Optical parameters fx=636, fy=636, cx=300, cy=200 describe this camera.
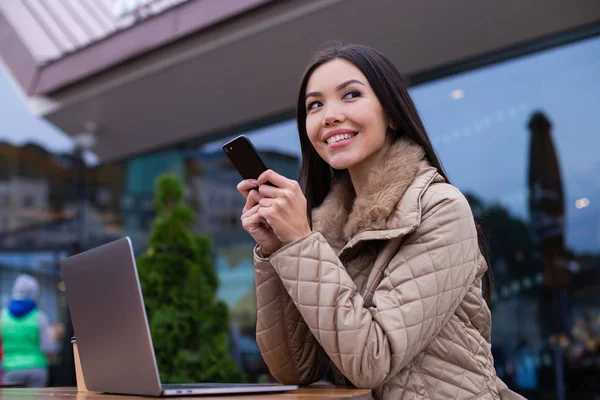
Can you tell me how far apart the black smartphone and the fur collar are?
0.31 m

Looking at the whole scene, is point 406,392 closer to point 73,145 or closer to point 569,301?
point 569,301

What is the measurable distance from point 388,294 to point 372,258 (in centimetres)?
22

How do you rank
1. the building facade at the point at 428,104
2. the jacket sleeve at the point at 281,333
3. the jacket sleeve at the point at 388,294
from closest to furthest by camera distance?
1. the jacket sleeve at the point at 388,294
2. the jacket sleeve at the point at 281,333
3. the building facade at the point at 428,104

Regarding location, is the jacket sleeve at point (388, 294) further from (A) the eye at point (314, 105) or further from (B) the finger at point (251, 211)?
(A) the eye at point (314, 105)

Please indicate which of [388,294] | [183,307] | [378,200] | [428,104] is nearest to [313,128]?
[378,200]

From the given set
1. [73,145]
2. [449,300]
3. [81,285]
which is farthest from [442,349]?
[73,145]

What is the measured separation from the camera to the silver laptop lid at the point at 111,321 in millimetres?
1296

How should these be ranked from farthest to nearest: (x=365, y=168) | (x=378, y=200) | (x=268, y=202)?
1. (x=365, y=168)
2. (x=378, y=200)
3. (x=268, y=202)

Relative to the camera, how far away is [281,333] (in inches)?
68.5

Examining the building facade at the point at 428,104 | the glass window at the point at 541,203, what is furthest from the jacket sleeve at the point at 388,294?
the glass window at the point at 541,203

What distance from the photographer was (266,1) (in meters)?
5.10

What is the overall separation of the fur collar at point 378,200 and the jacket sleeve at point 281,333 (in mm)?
232

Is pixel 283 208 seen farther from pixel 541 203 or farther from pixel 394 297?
pixel 541 203

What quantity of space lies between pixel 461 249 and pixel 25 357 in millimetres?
5705
